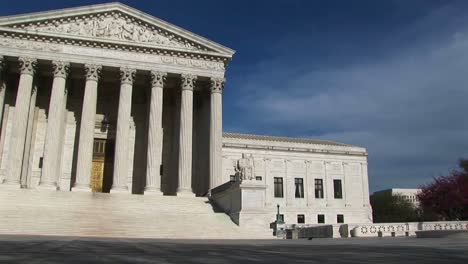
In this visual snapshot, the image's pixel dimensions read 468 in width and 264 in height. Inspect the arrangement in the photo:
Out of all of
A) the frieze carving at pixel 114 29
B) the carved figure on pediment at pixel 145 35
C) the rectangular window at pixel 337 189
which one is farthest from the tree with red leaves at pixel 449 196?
the carved figure on pediment at pixel 145 35

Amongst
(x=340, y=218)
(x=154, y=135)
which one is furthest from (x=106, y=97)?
(x=340, y=218)

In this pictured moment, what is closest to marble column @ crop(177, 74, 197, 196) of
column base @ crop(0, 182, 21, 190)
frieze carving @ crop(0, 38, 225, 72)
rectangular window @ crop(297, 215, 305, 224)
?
frieze carving @ crop(0, 38, 225, 72)

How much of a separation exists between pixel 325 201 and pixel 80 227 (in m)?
35.6

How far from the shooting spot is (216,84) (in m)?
39.7

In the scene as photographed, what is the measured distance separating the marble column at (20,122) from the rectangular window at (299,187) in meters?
31.3

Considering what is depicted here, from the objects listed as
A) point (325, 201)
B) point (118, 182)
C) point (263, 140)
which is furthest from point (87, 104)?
point (325, 201)

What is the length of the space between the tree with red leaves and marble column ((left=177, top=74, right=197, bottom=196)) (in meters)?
30.4

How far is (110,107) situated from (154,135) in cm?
847

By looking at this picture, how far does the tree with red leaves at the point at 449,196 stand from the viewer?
155 feet

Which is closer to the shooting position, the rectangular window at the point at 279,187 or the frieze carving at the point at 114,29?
the frieze carving at the point at 114,29

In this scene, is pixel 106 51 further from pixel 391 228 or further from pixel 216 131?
pixel 391 228

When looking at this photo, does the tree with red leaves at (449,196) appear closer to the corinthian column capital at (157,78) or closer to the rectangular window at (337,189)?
the rectangular window at (337,189)

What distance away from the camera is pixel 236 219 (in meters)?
28.7

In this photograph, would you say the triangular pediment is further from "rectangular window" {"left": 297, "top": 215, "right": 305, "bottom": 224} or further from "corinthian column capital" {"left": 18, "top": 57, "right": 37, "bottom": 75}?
"rectangular window" {"left": 297, "top": 215, "right": 305, "bottom": 224}
